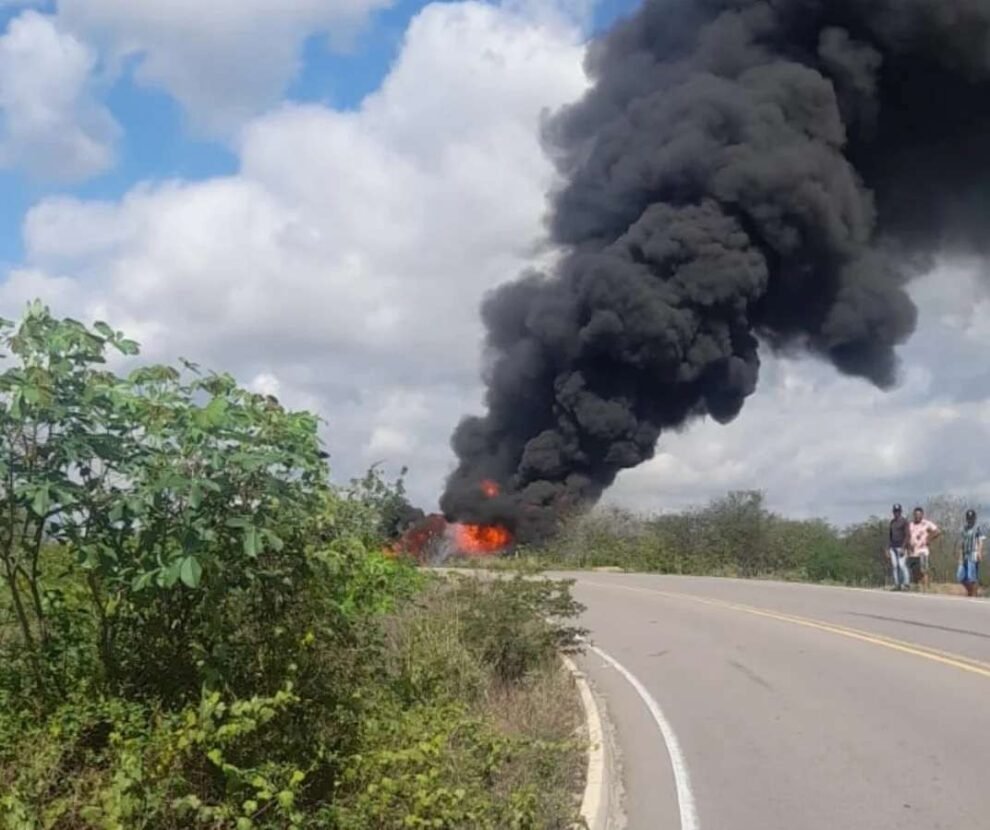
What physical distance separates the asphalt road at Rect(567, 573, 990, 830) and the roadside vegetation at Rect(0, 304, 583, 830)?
1543 millimetres

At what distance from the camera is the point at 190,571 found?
504 centimetres

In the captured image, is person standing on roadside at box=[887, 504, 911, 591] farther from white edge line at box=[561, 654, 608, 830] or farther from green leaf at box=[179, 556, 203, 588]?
green leaf at box=[179, 556, 203, 588]

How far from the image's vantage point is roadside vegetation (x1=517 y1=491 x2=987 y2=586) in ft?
116

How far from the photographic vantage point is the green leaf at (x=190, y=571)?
5.01 metres

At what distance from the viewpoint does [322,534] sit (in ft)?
20.0

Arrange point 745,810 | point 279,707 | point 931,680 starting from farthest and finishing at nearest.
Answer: point 931,680 < point 745,810 < point 279,707

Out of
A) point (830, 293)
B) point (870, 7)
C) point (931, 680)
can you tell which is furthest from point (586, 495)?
point (931, 680)

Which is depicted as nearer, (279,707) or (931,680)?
(279,707)

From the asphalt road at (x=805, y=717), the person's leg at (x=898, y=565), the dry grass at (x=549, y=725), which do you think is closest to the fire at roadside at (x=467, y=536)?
the person's leg at (x=898, y=565)

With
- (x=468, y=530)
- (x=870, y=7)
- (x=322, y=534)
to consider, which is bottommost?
(x=322, y=534)

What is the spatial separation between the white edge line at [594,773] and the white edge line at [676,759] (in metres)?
0.46

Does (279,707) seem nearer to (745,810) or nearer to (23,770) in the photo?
(23,770)

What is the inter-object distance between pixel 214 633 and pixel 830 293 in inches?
1124

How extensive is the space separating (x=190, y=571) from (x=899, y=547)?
1926 cm
